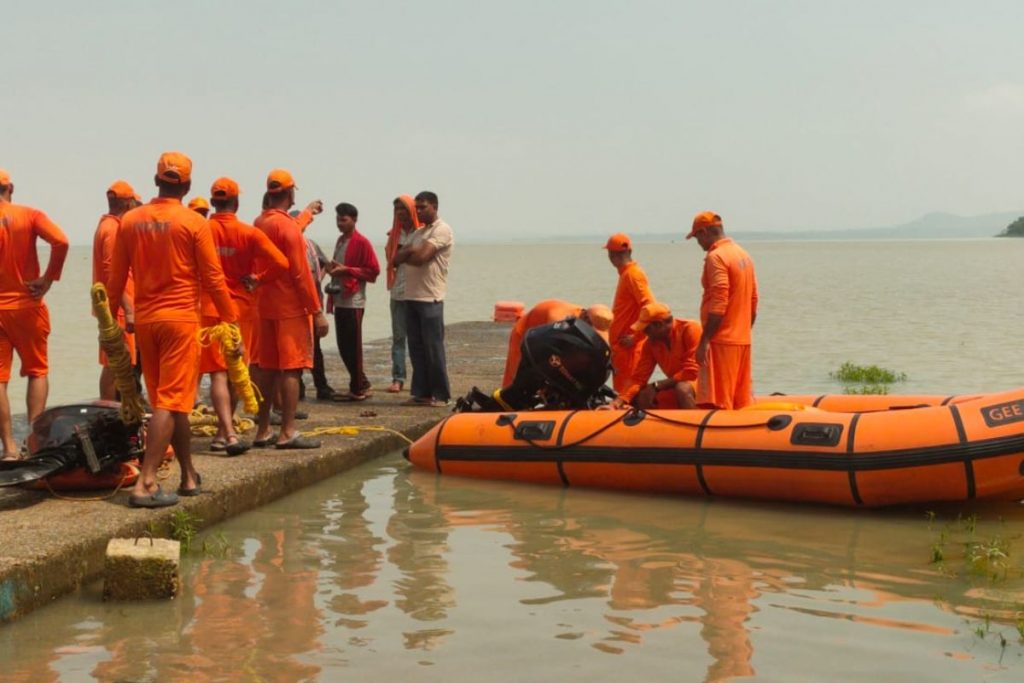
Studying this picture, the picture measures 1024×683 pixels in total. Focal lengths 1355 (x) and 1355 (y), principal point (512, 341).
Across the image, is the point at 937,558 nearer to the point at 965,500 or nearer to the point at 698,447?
the point at 965,500

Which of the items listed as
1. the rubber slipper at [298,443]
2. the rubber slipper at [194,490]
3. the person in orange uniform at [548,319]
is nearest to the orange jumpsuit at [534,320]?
the person in orange uniform at [548,319]

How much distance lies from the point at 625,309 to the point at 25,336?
13.5 feet

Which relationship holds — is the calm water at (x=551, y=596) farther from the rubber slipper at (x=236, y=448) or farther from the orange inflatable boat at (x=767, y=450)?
the rubber slipper at (x=236, y=448)

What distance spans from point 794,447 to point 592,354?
5.73ft

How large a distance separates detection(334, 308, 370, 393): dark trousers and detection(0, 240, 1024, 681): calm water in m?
2.15

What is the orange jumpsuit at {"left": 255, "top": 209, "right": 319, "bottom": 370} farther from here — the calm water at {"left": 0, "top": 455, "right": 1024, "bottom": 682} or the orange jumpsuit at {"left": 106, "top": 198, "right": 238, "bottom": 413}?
the orange jumpsuit at {"left": 106, "top": 198, "right": 238, "bottom": 413}

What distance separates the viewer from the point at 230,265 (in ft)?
27.3

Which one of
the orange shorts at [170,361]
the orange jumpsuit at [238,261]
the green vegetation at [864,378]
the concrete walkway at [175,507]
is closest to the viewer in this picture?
the concrete walkway at [175,507]

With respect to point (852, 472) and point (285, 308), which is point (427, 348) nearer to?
point (285, 308)

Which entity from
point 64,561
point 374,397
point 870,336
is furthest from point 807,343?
point 64,561

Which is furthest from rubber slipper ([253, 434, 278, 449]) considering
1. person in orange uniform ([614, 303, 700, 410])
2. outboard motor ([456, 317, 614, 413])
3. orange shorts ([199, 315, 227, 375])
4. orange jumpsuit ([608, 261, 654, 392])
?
orange jumpsuit ([608, 261, 654, 392])

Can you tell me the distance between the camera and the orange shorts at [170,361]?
6.57 meters

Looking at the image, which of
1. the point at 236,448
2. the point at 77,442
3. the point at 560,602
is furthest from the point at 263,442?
the point at 560,602

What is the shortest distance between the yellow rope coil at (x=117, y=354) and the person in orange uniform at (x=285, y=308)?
59.1 inches
